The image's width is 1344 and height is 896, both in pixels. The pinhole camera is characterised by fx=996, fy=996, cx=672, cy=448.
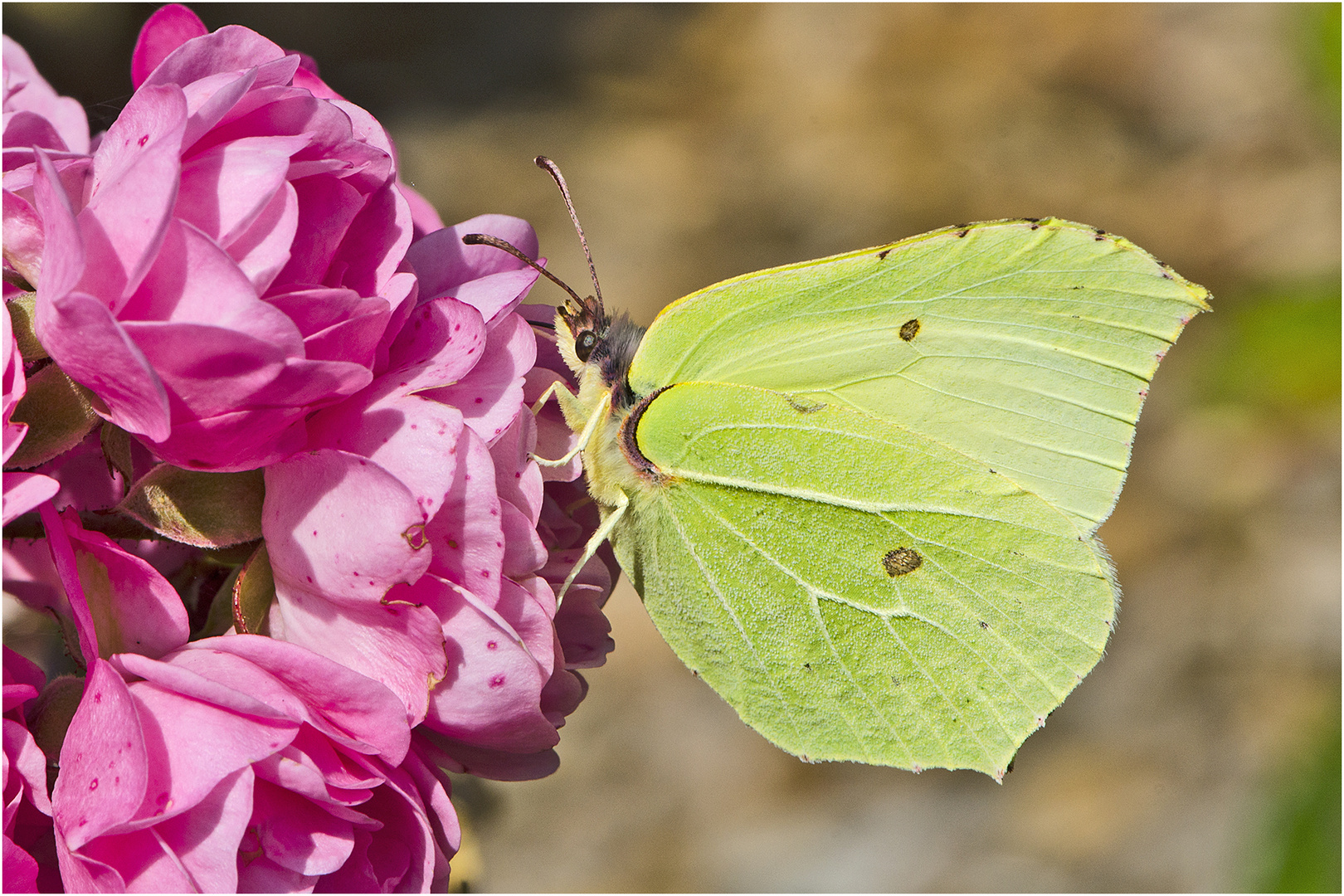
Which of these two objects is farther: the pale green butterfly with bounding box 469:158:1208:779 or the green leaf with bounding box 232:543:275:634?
the pale green butterfly with bounding box 469:158:1208:779

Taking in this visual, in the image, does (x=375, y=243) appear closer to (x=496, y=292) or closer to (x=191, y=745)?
(x=496, y=292)

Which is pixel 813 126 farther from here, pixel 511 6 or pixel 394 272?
pixel 394 272

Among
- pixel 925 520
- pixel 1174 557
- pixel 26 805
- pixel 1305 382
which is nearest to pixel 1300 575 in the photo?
pixel 1174 557

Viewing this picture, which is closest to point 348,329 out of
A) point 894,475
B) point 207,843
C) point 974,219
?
point 207,843

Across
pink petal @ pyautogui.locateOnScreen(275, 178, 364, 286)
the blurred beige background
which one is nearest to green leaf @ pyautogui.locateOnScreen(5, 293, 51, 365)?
pink petal @ pyautogui.locateOnScreen(275, 178, 364, 286)

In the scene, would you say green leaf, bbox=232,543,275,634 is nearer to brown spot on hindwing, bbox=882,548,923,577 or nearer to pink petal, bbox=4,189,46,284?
pink petal, bbox=4,189,46,284

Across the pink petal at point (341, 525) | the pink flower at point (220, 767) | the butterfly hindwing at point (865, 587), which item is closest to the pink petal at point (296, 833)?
the pink flower at point (220, 767)

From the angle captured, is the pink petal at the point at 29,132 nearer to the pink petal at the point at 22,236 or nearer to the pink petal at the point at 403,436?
the pink petal at the point at 22,236
